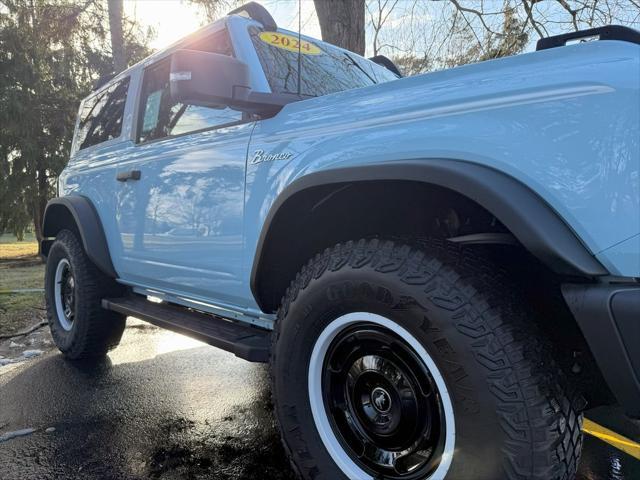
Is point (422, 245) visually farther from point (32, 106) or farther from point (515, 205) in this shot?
point (32, 106)

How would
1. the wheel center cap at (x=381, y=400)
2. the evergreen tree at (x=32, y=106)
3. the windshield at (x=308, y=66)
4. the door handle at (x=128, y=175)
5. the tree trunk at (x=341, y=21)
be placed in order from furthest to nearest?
1. the evergreen tree at (x=32, y=106)
2. the tree trunk at (x=341, y=21)
3. the door handle at (x=128, y=175)
4. the windshield at (x=308, y=66)
5. the wheel center cap at (x=381, y=400)

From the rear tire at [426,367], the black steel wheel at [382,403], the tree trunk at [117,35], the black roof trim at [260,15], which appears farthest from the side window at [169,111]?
the tree trunk at [117,35]

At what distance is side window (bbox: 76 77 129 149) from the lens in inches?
158

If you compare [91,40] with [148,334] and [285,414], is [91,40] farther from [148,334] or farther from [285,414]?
[285,414]

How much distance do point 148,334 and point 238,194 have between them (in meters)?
3.32

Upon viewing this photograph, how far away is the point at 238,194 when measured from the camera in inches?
95.1

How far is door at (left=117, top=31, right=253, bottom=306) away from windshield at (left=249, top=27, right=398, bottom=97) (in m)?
0.25

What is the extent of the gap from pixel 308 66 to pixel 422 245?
1697 millimetres

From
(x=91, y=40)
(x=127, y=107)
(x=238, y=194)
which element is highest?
(x=91, y=40)

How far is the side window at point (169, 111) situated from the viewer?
2.78m

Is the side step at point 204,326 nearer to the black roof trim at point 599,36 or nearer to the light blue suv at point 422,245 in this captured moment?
the light blue suv at point 422,245

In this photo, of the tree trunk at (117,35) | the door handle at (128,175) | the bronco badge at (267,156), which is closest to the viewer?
the bronco badge at (267,156)

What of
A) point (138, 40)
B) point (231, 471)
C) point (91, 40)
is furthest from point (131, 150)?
point (138, 40)

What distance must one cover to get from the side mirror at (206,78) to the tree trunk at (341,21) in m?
5.46
